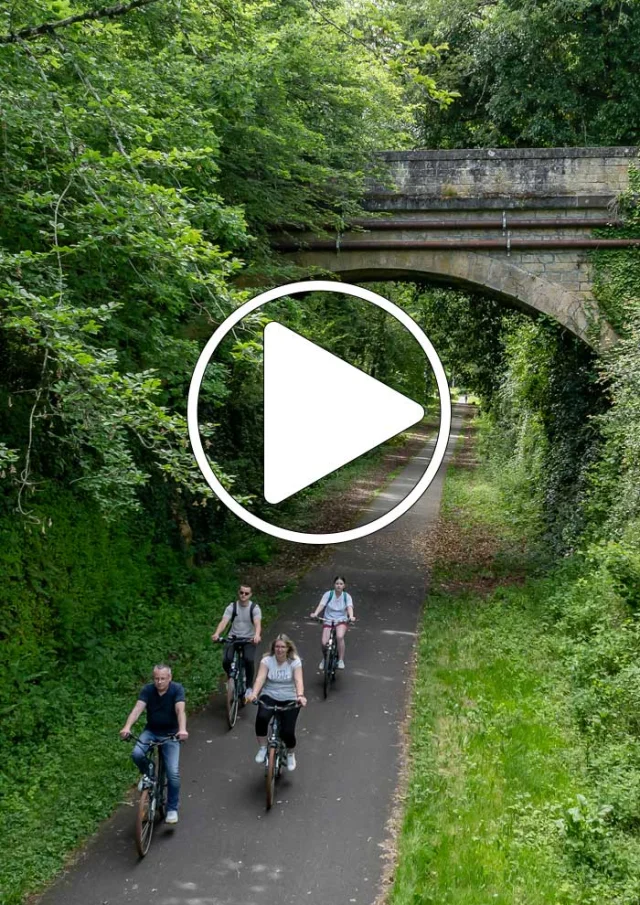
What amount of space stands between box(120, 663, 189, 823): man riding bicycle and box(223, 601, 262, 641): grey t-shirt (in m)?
2.62

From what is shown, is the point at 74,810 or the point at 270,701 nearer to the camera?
the point at 74,810

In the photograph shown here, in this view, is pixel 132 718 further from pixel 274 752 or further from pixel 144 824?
pixel 274 752

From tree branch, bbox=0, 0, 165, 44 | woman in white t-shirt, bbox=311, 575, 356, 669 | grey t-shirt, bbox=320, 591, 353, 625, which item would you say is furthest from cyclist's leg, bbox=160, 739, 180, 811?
tree branch, bbox=0, 0, 165, 44

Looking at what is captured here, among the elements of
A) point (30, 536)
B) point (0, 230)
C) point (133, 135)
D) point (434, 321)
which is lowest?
point (30, 536)

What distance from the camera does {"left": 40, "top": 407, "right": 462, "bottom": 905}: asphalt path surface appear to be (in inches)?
269

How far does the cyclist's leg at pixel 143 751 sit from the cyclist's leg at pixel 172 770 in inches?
6.5

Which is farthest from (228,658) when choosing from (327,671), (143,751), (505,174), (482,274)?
(505,174)

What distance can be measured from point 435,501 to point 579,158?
15028 mm

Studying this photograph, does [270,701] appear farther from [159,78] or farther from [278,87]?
[278,87]

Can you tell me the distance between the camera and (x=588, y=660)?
10.4 m

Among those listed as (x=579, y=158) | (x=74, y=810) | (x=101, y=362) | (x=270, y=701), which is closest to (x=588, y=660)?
(x=270, y=701)

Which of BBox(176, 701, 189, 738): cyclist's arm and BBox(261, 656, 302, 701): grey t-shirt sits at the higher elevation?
BBox(261, 656, 302, 701): grey t-shirt

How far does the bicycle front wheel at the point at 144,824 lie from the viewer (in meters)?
7.17

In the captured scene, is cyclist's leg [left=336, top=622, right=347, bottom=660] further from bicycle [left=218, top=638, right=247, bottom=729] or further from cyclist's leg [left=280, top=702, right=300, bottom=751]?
cyclist's leg [left=280, top=702, right=300, bottom=751]
